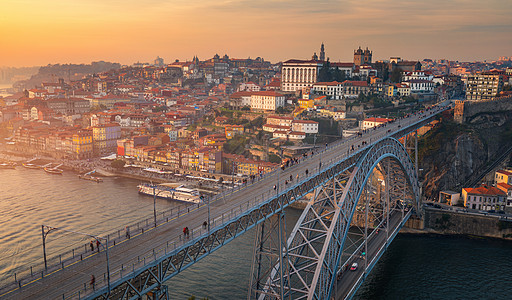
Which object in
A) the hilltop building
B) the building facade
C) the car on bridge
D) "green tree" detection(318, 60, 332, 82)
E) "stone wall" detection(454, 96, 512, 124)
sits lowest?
the car on bridge

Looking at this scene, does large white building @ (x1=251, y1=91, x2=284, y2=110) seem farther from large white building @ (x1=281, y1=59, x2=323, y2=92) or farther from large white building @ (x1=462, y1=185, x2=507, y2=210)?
large white building @ (x1=462, y1=185, x2=507, y2=210)

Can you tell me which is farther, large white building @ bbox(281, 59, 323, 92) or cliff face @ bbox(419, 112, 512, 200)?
large white building @ bbox(281, 59, 323, 92)

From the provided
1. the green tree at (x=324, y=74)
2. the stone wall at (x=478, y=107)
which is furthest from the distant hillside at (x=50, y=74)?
the stone wall at (x=478, y=107)

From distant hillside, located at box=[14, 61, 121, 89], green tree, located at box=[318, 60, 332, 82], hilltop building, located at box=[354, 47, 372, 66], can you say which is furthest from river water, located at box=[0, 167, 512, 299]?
distant hillside, located at box=[14, 61, 121, 89]

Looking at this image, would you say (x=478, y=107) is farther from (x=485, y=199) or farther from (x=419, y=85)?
(x=419, y=85)

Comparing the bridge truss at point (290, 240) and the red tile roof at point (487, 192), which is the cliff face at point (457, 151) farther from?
the bridge truss at point (290, 240)

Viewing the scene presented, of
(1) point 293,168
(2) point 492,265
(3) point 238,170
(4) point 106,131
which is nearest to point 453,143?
(2) point 492,265

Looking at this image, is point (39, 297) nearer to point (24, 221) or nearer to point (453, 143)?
point (24, 221)
